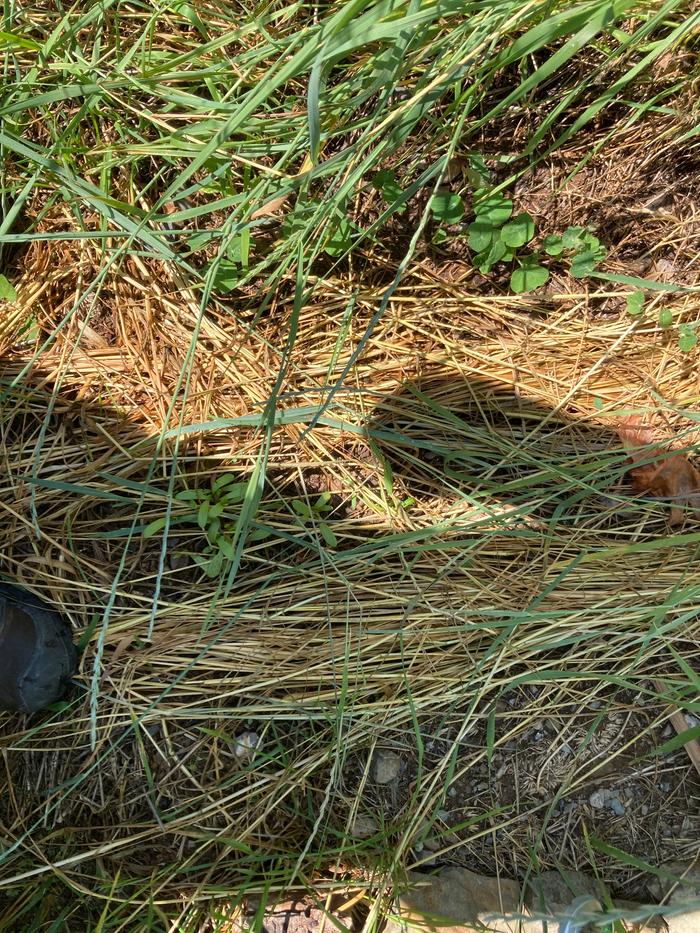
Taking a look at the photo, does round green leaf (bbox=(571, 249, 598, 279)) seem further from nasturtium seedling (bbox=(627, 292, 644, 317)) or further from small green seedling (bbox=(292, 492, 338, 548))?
small green seedling (bbox=(292, 492, 338, 548))

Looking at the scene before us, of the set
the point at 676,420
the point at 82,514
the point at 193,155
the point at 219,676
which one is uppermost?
the point at 193,155

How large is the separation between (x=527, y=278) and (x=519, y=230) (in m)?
0.13

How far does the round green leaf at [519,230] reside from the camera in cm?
187

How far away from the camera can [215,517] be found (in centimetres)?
184

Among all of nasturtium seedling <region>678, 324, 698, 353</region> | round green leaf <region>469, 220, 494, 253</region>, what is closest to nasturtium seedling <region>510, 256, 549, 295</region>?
round green leaf <region>469, 220, 494, 253</region>

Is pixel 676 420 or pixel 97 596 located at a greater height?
pixel 676 420

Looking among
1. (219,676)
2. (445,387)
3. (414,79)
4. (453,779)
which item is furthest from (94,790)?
(414,79)

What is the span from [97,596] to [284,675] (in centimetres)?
54

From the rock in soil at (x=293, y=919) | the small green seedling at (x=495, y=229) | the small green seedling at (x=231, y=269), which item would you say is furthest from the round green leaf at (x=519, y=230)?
the rock in soil at (x=293, y=919)

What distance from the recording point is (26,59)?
1806mm

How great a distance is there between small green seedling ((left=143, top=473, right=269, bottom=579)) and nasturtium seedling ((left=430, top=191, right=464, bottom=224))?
880 mm

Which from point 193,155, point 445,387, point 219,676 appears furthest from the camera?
point 445,387

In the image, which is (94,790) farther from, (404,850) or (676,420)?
(676,420)

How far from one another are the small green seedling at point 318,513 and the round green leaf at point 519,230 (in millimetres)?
831
